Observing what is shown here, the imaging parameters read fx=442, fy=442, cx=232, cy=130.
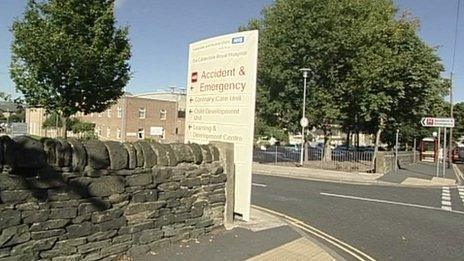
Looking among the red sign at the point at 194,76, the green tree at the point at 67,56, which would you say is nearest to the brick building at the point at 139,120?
the green tree at the point at 67,56

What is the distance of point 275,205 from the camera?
12.1m

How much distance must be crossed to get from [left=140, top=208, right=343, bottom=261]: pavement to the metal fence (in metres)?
19.5

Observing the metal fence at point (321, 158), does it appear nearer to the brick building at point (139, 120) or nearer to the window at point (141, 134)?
the brick building at point (139, 120)

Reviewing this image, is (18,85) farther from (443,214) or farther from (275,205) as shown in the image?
(443,214)

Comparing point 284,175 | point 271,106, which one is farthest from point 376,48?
point 284,175

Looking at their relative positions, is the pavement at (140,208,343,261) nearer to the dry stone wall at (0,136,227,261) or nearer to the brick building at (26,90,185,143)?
the dry stone wall at (0,136,227,261)

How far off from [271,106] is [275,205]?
16.8m

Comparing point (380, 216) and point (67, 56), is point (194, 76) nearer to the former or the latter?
point (380, 216)

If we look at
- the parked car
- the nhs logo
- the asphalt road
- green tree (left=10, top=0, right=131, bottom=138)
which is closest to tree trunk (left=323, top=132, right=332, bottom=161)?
the asphalt road

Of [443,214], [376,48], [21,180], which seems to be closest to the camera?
[21,180]

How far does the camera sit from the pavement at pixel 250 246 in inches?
246

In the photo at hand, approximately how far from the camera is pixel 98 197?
5.43 metres

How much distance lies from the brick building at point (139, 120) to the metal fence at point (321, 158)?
28.2m

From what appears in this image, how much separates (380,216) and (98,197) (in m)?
8.06
